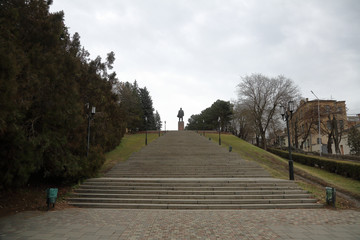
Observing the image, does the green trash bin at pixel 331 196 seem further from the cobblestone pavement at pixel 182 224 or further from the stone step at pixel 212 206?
the cobblestone pavement at pixel 182 224

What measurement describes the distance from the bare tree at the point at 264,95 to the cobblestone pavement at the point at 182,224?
25156mm

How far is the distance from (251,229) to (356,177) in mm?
13590

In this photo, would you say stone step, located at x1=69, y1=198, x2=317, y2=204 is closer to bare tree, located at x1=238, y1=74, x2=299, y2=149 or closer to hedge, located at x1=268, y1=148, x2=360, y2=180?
hedge, located at x1=268, y1=148, x2=360, y2=180

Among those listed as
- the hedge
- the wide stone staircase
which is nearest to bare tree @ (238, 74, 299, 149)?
the hedge

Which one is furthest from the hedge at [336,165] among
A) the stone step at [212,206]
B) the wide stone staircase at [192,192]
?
the stone step at [212,206]

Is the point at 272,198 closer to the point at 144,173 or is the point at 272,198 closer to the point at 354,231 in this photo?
the point at 354,231

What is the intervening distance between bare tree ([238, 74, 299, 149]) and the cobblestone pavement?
82.5ft

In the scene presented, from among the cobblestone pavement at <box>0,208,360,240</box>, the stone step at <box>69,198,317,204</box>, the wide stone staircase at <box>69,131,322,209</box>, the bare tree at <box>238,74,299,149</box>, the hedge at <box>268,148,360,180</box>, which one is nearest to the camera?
the cobblestone pavement at <box>0,208,360,240</box>

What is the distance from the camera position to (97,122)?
1566 cm

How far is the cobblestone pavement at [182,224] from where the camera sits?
5.86 metres

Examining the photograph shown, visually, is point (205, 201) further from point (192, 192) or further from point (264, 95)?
point (264, 95)

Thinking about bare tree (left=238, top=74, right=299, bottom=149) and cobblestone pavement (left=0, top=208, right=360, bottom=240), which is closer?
cobblestone pavement (left=0, top=208, right=360, bottom=240)

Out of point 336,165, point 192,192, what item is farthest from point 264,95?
point 192,192

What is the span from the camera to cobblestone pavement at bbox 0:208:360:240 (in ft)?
19.2
